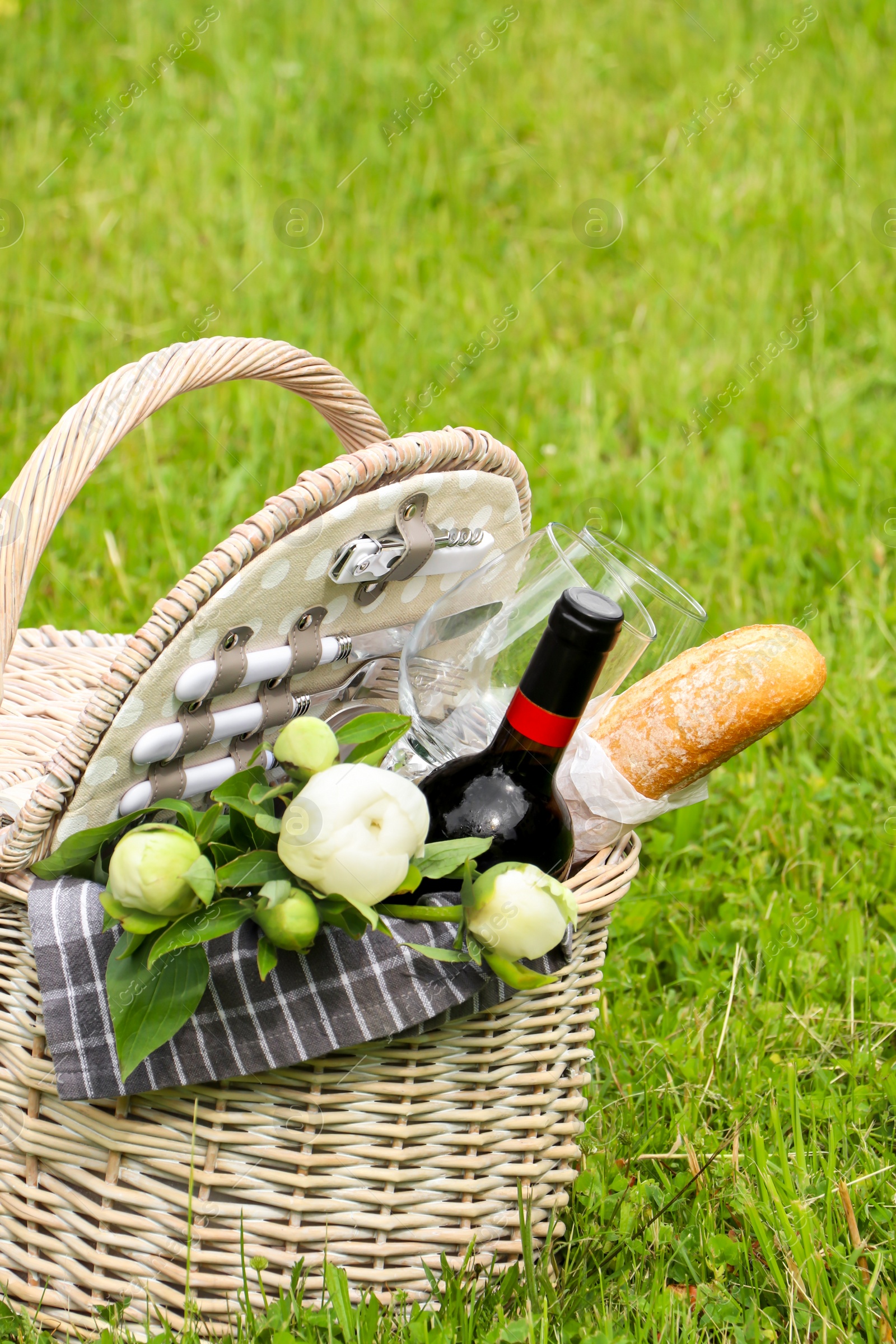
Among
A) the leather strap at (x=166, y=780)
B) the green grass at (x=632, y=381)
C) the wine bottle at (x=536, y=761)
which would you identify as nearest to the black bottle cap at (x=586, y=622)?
the wine bottle at (x=536, y=761)

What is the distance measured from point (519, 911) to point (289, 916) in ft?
0.57

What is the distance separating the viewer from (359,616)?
1221 mm

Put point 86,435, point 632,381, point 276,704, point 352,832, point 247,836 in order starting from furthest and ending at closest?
point 632,381
point 276,704
point 86,435
point 247,836
point 352,832

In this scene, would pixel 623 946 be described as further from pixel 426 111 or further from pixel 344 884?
pixel 426 111

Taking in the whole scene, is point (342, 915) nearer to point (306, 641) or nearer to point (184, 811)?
point (184, 811)

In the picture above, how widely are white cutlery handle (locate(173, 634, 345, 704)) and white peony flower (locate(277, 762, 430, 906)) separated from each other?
0.67 feet

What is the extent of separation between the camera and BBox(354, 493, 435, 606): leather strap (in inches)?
45.3

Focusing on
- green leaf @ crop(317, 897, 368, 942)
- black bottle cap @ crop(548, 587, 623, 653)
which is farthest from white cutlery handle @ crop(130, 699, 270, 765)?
black bottle cap @ crop(548, 587, 623, 653)

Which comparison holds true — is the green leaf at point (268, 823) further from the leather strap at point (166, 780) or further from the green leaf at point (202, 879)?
the leather strap at point (166, 780)

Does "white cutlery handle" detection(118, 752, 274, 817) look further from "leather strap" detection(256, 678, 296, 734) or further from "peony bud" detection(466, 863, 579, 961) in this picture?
"peony bud" detection(466, 863, 579, 961)

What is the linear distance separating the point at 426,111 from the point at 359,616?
10.1 feet

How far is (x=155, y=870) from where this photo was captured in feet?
2.76

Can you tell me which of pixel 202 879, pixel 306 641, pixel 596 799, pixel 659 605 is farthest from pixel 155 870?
pixel 659 605

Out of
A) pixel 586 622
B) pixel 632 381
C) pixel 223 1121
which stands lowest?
pixel 632 381
